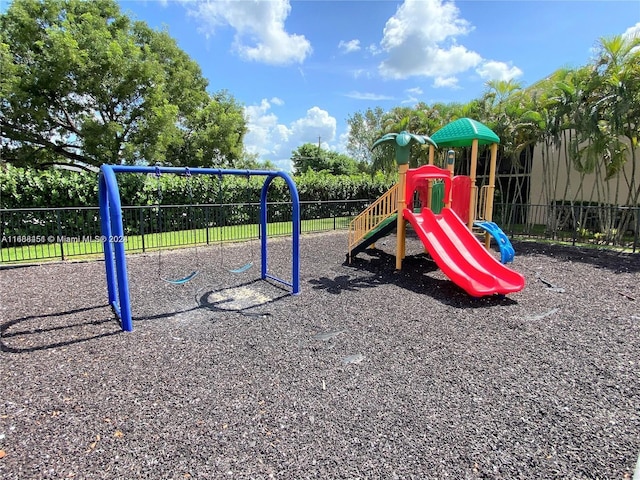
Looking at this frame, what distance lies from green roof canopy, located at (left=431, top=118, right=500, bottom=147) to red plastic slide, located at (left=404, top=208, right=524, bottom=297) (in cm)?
199

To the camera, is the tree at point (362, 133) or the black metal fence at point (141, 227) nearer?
the black metal fence at point (141, 227)

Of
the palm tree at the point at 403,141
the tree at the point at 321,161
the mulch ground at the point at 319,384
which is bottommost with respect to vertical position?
the mulch ground at the point at 319,384

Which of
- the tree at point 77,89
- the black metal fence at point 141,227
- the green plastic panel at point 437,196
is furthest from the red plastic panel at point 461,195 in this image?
the tree at point 77,89

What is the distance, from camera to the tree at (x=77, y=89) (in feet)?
46.5

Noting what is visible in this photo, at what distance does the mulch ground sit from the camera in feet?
7.32

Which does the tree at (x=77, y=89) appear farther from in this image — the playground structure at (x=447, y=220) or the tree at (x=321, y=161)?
the tree at (x=321, y=161)

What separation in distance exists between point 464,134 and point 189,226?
901 centimetres

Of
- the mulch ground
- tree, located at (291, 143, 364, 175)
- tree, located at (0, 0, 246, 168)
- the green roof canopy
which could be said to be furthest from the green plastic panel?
tree, located at (291, 143, 364, 175)

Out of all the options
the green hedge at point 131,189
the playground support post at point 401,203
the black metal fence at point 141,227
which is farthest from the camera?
the green hedge at point 131,189

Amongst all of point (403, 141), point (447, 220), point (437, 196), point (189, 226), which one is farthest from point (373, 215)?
point (189, 226)

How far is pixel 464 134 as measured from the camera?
7.94 metres

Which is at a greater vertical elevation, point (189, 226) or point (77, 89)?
point (77, 89)

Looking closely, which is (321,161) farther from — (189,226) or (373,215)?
(373,215)

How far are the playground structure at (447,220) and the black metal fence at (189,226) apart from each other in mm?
4020
